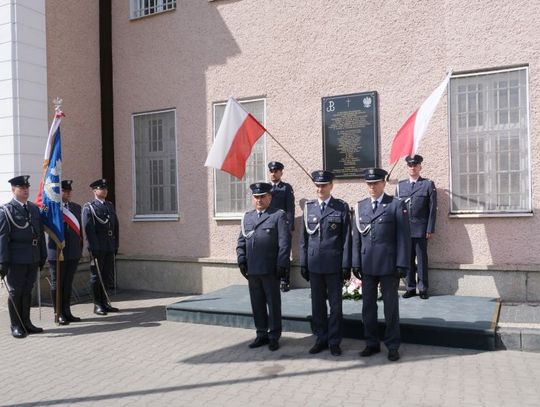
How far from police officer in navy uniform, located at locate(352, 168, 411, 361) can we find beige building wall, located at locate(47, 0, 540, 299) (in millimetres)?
2264

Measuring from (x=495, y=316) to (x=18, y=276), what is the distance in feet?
19.6

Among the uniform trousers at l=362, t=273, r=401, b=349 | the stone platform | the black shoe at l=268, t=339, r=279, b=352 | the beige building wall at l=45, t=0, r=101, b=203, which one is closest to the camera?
the uniform trousers at l=362, t=273, r=401, b=349

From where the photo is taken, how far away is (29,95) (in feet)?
30.3

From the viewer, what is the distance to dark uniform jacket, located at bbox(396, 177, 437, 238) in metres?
7.59

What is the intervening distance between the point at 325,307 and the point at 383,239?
3.48ft

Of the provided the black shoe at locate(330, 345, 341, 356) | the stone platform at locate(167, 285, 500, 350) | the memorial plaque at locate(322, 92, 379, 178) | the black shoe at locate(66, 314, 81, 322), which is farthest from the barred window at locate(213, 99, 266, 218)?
the black shoe at locate(330, 345, 341, 356)

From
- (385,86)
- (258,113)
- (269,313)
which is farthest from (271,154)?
(269,313)

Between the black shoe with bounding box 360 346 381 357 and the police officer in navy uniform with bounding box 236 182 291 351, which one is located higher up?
the police officer in navy uniform with bounding box 236 182 291 351

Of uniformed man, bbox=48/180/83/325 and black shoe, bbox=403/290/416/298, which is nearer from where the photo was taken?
black shoe, bbox=403/290/416/298

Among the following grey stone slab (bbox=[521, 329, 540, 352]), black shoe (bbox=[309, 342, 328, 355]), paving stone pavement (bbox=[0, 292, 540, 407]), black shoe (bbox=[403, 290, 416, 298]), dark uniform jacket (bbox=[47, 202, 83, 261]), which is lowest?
paving stone pavement (bbox=[0, 292, 540, 407])

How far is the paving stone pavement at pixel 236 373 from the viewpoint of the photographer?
15.3 feet

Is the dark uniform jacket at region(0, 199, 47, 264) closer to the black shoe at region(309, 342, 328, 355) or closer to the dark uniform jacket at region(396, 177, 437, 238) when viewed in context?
the black shoe at region(309, 342, 328, 355)

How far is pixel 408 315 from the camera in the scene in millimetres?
6637

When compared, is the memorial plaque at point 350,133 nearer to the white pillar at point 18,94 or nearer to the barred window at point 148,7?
the barred window at point 148,7
